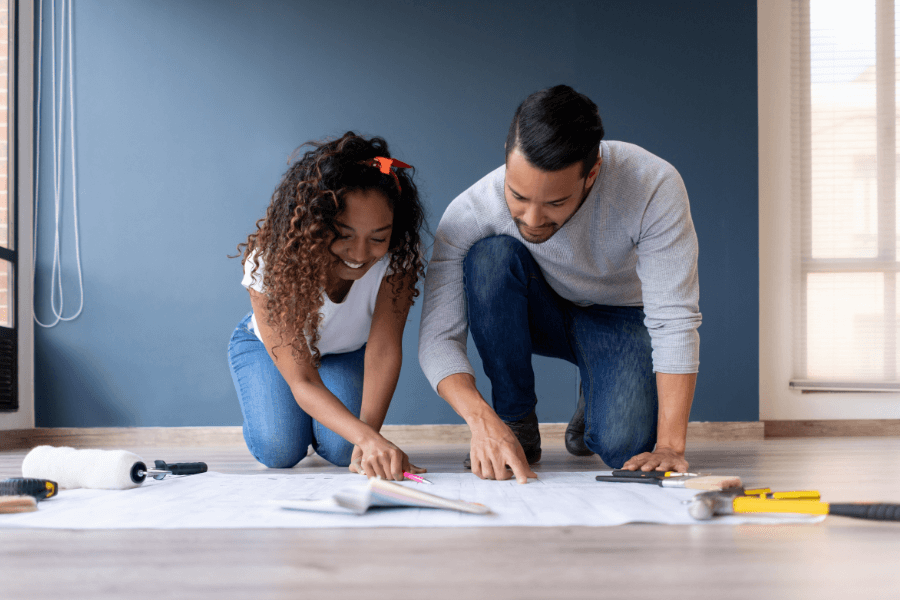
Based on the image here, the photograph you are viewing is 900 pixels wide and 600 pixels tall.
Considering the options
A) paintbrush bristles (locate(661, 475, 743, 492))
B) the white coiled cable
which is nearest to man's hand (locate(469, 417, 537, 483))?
paintbrush bristles (locate(661, 475, 743, 492))

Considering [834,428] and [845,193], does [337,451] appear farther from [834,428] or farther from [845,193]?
[845,193]

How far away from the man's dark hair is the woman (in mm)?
315

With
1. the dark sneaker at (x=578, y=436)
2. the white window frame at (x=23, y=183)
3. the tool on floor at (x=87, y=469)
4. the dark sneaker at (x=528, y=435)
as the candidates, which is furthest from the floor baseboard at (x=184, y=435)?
the tool on floor at (x=87, y=469)

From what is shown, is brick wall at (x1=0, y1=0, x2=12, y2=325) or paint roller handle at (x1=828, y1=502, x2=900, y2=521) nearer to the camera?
paint roller handle at (x1=828, y1=502, x2=900, y2=521)

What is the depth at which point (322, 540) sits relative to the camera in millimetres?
799

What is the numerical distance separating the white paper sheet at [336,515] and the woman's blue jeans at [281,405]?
50 centimetres

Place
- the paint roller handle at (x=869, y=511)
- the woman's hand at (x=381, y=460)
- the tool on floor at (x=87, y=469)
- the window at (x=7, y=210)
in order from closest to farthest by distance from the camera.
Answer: the paint roller handle at (x=869, y=511) → the tool on floor at (x=87, y=469) → the woman's hand at (x=381, y=460) → the window at (x=7, y=210)

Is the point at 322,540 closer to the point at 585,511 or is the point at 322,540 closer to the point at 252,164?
the point at 585,511

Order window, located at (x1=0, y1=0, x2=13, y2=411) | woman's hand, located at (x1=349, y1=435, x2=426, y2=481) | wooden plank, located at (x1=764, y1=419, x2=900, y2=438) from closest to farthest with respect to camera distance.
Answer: woman's hand, located at (x1=349, y1=435, x2=426, y2=481) < window, located at (x1=0, y1=0, x2=13, y2=411) < wooden plank, located at (x1=764, y1=419, x2=900, y2=438)

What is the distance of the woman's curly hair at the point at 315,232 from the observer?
4.61 feet

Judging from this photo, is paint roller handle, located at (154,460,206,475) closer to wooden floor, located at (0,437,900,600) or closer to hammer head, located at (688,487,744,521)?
wooden floor, located at (0,437,900,600)

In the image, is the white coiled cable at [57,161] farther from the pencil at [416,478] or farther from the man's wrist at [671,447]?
the man's wrist at [671,447]

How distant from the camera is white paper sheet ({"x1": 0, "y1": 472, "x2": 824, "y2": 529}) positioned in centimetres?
88

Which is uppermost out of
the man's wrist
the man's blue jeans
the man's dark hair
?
the man's dark hair
